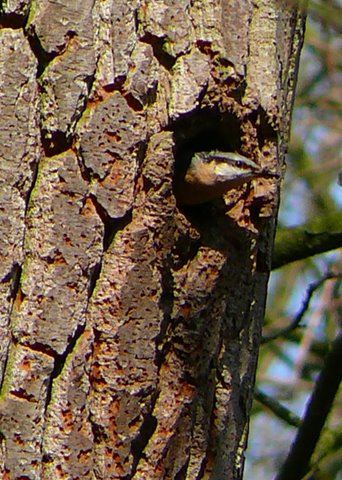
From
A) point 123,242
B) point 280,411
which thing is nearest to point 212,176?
point 123,242

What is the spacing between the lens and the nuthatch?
2.18 m

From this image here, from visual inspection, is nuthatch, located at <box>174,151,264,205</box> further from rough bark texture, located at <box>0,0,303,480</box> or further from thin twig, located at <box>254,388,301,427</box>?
thin twig, located at <box>254,388,301,427</box>

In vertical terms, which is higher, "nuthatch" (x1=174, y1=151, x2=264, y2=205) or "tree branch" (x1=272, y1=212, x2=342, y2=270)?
"tree branch" (x1=272, y1=212, x2=342, y2=270)

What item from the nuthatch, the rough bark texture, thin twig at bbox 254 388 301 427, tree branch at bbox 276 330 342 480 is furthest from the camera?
thin twig at bbox 254 388 301 427

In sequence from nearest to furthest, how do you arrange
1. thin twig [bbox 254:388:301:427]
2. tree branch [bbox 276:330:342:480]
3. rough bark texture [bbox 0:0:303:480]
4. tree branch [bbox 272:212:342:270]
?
1. rough bark texture [bbox 0:0:303:480]
2. tree branch [bbox 276:330:342:480]
3. tree branch [bbox 272:212:342:270]
4. thin twig [bbox 254:388:301:427]

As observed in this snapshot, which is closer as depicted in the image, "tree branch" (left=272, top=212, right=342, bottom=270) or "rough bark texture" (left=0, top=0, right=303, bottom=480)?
"rough bark texture" (left=0, top=0, right=303, bottom=480)

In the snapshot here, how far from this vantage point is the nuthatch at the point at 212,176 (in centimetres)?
218

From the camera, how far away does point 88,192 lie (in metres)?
1.97

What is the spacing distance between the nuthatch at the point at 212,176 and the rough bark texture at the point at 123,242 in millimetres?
47

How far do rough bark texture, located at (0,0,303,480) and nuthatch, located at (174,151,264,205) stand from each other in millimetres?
47

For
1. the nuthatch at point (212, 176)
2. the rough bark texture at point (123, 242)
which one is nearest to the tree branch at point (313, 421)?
the rough bark texture at point (123, 242)

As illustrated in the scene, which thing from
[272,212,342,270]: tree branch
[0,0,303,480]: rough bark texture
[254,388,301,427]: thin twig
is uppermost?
[272,212,342,270]: tree branch

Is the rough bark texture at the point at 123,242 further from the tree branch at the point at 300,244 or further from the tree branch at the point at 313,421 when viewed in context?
the tree branch at the point at 300,244

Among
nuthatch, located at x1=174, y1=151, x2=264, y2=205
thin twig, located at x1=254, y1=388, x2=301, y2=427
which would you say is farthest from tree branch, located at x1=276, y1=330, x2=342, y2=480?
nuthatch, located at x1=174, y1=151, x2=264, y2=205
